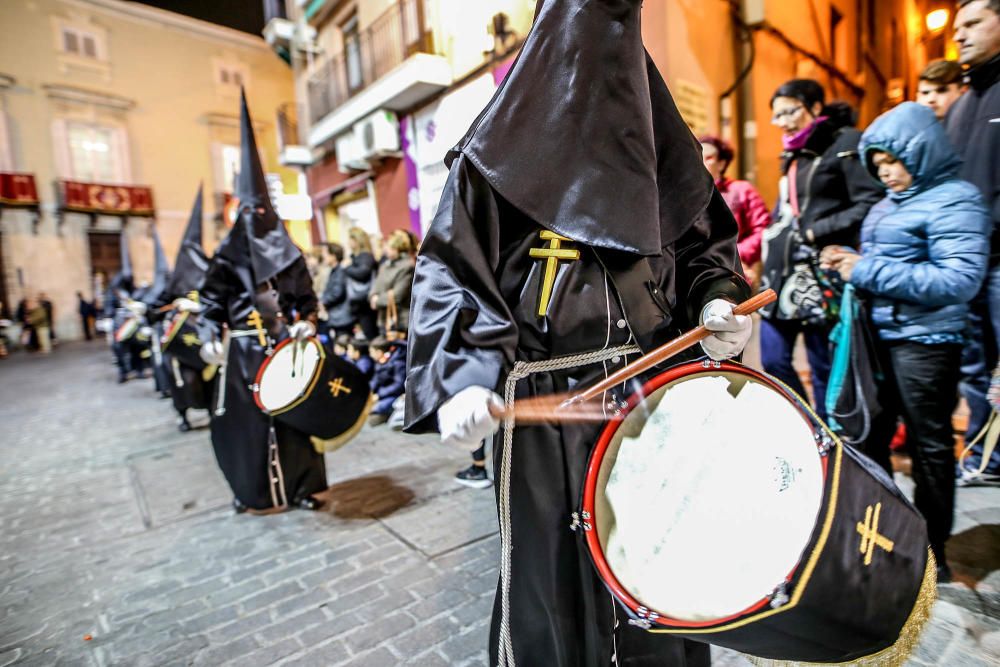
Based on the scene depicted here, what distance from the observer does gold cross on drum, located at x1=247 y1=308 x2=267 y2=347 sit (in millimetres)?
4105

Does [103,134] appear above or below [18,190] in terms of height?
above

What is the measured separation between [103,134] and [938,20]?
29.4 m

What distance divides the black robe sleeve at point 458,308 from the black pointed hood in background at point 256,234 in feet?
9.40

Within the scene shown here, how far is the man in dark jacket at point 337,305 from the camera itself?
7684 millimetres

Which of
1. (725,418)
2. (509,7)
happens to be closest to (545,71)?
(725,418)

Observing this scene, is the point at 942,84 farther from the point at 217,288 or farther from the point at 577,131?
the point at 217,288

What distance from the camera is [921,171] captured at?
2.38 metres

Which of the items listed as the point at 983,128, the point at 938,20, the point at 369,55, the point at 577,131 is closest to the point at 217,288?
the point at 577,131

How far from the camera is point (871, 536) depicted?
1.20m

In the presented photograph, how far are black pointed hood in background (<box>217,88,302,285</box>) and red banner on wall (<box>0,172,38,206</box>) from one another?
25.0 meters

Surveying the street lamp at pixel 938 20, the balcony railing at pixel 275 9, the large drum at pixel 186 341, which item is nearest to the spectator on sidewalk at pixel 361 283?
the large drum at pixel 186 341

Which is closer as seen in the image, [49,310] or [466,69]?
[466,69]

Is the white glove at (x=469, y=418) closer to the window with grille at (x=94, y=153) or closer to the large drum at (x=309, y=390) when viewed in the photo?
the large drum at (x=309, y=390)

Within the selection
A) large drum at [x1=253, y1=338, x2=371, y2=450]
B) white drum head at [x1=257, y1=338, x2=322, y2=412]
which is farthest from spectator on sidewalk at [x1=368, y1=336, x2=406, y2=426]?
white drum head at [x1=257, y1=338, x2=322, y2=412]
